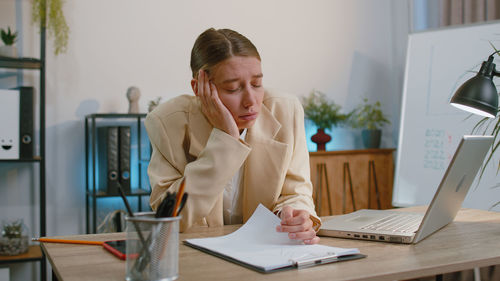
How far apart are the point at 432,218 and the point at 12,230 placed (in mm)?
2188

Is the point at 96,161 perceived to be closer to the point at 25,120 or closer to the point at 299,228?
the point at 25,120

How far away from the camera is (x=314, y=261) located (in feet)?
3.03

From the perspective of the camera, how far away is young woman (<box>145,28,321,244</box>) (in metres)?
1.33

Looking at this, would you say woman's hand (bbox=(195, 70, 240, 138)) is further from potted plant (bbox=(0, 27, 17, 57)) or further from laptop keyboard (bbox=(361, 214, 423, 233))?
potted plant (bbox=(0, 27, 17, 57))

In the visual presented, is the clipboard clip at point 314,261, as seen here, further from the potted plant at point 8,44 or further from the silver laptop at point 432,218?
the potted plant at point 8,44

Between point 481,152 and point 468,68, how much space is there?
1.52 m

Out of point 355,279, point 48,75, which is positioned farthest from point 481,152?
point 48,75

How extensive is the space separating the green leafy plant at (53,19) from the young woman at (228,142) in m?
1.52

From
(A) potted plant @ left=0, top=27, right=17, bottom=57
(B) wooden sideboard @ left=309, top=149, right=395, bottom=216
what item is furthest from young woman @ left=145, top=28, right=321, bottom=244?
(B) wooden sideboard @ left=309, top=149, right=395, bottom=216

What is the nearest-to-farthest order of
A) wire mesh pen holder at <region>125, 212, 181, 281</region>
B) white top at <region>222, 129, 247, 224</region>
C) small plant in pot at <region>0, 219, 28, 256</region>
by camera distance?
Result: wire mesh pen holder at <region>125, 212, 181, 281</region> < white top at <region>222, 129, 247, 224</region> < small plant in pot at <region>0, 219, 28, 256</region>

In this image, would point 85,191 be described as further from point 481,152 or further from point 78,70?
point 481,152

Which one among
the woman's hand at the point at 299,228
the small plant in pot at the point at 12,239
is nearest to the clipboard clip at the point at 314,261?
the woman's hand at the point at 299,228

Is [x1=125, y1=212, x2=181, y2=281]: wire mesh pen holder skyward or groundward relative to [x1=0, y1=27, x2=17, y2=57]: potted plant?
groundward

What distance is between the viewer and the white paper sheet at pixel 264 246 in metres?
0.92
